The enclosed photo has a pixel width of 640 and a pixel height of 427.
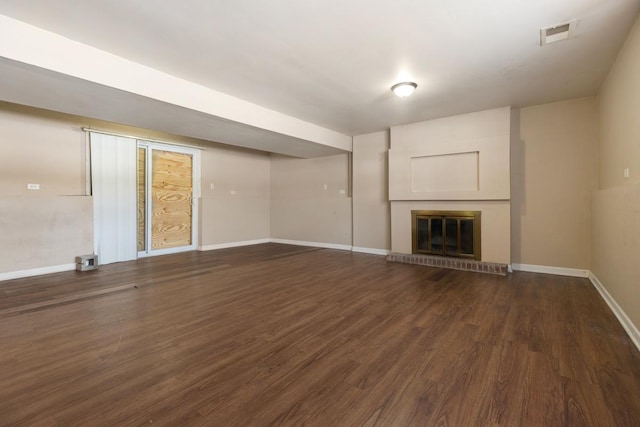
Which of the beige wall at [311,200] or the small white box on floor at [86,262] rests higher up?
the beige wall at [311,200]

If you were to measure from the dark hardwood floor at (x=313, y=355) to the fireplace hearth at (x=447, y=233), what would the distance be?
1.20m

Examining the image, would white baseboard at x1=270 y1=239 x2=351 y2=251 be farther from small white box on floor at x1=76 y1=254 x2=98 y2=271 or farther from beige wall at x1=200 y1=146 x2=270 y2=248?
small white box on floor at x1=76 y1=254 x2=98 y2=271

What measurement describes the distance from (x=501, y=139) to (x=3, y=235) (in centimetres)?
743

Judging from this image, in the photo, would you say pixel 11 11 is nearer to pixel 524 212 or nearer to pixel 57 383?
pixel 57 383

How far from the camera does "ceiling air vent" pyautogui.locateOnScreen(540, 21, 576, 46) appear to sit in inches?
100

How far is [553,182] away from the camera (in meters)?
4.46

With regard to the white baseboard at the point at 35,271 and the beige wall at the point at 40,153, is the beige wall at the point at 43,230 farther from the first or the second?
the beige wall at the point at 40,153

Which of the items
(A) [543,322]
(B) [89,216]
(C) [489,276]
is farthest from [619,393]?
(B) [89,216]

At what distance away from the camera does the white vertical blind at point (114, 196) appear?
501 cm

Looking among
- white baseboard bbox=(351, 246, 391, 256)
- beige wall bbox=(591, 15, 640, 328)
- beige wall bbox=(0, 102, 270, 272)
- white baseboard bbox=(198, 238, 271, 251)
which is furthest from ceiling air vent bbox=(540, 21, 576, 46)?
white baseboard bbox=(198, 238, 271, 251)

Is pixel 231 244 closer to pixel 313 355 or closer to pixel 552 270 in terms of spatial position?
pixel 313 355

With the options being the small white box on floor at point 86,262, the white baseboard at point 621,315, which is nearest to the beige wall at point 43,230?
the small white box on floor at point 86,262

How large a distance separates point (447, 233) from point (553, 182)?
170 centimetres

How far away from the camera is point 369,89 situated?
153 inches
